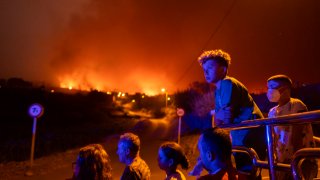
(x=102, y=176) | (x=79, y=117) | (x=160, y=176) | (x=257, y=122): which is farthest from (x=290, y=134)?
(x=79, y=117)

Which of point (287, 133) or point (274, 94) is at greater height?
point (274, 94)

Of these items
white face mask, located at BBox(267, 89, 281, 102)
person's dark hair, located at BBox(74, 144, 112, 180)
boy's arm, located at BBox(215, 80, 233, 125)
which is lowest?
person's dark hair, located at BBox(74, 144, 112, 180)

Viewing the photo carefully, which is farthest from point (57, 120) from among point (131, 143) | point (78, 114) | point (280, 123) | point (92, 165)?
point (280, 123)

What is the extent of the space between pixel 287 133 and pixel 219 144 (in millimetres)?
1549

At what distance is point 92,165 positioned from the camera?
3.74 m

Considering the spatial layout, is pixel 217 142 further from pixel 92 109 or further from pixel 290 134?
pixel 92 109

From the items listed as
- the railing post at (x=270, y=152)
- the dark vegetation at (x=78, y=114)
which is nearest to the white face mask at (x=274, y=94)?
the railing post at (x=270, y=152)

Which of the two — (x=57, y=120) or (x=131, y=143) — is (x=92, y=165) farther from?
(x=57, y=120)

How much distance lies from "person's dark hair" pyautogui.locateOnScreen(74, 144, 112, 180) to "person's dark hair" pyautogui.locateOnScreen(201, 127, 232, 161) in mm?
1837

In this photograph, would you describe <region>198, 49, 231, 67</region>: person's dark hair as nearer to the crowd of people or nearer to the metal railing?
the crowd of people

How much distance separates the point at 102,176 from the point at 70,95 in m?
59.8

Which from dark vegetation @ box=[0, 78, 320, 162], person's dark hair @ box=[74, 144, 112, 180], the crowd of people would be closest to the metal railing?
the crowd of people

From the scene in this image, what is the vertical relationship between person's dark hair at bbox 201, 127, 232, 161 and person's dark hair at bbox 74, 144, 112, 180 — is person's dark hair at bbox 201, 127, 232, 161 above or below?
above

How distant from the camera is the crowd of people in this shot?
228 cm
